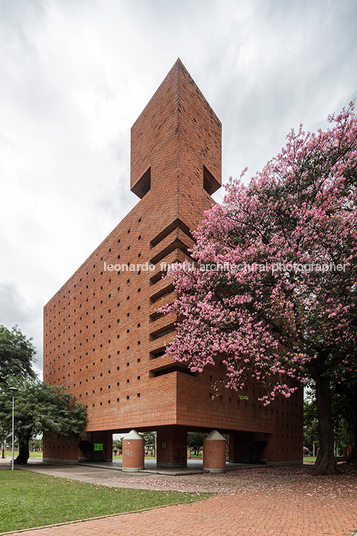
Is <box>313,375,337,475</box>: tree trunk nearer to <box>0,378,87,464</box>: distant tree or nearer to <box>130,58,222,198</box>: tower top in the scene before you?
<box>130,58,222,198</box>: tower top

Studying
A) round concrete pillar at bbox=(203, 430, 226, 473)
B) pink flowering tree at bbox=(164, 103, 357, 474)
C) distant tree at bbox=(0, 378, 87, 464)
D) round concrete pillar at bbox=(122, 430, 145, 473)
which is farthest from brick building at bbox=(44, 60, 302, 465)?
pink flowering tree at bbox=(164, 103, 357, 474)

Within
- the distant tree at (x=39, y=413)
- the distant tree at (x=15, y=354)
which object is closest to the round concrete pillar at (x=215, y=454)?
the distant tree at (x=39, y=413)

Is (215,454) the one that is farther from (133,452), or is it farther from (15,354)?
(15,354)

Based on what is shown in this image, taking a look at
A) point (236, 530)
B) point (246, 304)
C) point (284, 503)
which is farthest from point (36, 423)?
point (236, 530)

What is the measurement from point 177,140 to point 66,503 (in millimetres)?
20311

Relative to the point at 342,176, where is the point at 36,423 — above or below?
below

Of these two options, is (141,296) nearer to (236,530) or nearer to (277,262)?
(277,262)

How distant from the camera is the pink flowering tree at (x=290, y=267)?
14.7 m

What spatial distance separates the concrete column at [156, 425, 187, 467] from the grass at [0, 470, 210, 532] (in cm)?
1272

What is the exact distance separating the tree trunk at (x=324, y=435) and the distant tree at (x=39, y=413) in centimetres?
1845

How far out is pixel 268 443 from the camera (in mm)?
29344

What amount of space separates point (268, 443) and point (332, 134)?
23249 mm

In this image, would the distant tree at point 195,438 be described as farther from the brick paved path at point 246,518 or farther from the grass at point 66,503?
the brick paved path at point 246,518

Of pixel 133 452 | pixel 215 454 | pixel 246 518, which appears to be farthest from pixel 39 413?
pixel 246 518
